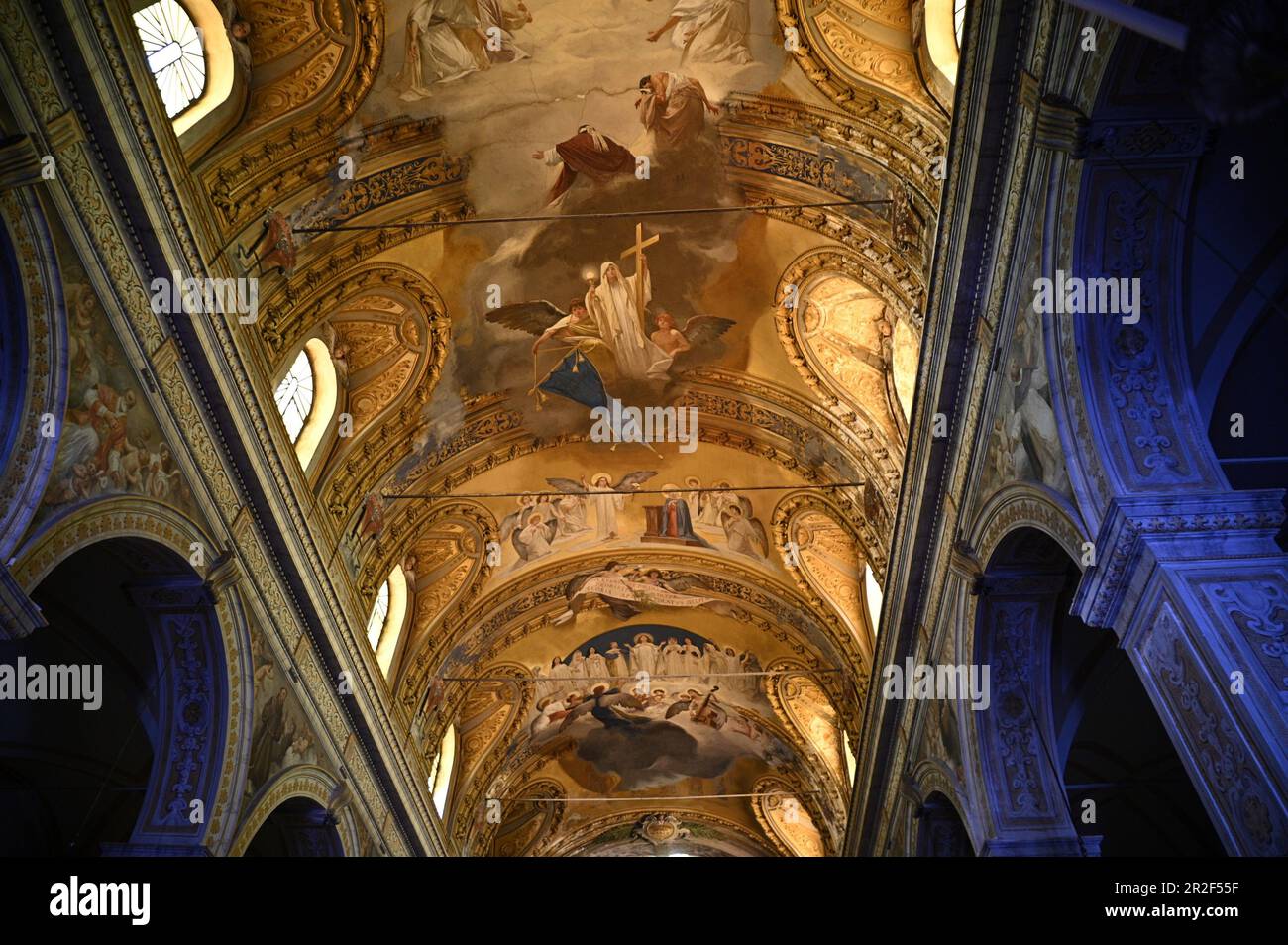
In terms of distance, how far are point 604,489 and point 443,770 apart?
6173 mm

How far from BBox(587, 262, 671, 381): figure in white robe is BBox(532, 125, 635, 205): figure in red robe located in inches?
53.4

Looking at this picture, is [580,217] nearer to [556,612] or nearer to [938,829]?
[938,829]

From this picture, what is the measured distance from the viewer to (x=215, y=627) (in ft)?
36.9

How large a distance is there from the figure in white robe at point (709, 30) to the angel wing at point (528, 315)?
3.83 meters

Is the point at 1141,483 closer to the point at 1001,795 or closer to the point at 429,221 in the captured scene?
the point at 1001,795

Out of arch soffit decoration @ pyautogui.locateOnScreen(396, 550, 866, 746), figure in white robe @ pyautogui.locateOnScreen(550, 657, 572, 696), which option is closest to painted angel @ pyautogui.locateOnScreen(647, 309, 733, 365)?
arch soffit decoration @ pyautogui.locateOnScreen(396, 550, 866, 746)

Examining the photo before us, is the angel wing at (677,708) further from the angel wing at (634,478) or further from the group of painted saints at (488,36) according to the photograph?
the group of painted saints at (488,36)

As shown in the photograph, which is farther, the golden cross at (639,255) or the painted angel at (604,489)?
the painted angel at (604,489)

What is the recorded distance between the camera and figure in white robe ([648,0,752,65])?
38.4ft

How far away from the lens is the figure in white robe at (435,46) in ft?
37.9

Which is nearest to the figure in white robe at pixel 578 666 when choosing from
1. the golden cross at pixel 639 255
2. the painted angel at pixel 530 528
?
the painted angel at pixel 530 528

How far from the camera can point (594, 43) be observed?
480 inches

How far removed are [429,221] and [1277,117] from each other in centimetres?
860
